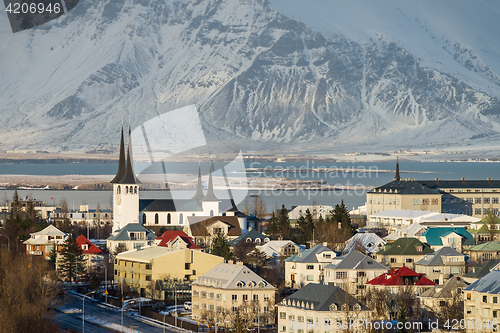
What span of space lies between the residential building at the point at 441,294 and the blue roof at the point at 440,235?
23.3m

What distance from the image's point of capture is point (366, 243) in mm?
77938

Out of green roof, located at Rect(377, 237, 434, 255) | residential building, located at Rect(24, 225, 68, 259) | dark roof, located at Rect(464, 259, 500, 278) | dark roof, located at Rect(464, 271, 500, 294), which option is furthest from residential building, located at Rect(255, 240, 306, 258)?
dark roof, located at Rect(464, 271, 500, 294)

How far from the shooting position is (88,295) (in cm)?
6234

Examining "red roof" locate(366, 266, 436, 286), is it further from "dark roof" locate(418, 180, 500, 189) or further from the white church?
"dark roof" locate(418, 180, 500, 189)

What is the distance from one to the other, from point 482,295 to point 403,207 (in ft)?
233

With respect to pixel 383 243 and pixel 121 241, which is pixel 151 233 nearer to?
pixel 121 241

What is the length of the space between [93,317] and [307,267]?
16.7 meters

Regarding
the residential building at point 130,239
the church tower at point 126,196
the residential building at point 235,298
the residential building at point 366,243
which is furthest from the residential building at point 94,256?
the church tower at point 126,196

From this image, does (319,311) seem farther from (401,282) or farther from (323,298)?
(401,282)

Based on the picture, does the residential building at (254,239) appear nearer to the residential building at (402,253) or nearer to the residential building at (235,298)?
the residential building at (402,253)

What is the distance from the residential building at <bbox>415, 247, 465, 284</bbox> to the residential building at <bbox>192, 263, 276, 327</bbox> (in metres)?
13.6

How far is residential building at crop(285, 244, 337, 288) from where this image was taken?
209ft

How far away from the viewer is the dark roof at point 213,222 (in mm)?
93575

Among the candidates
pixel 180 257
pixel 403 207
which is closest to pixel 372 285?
pixel 180 257
